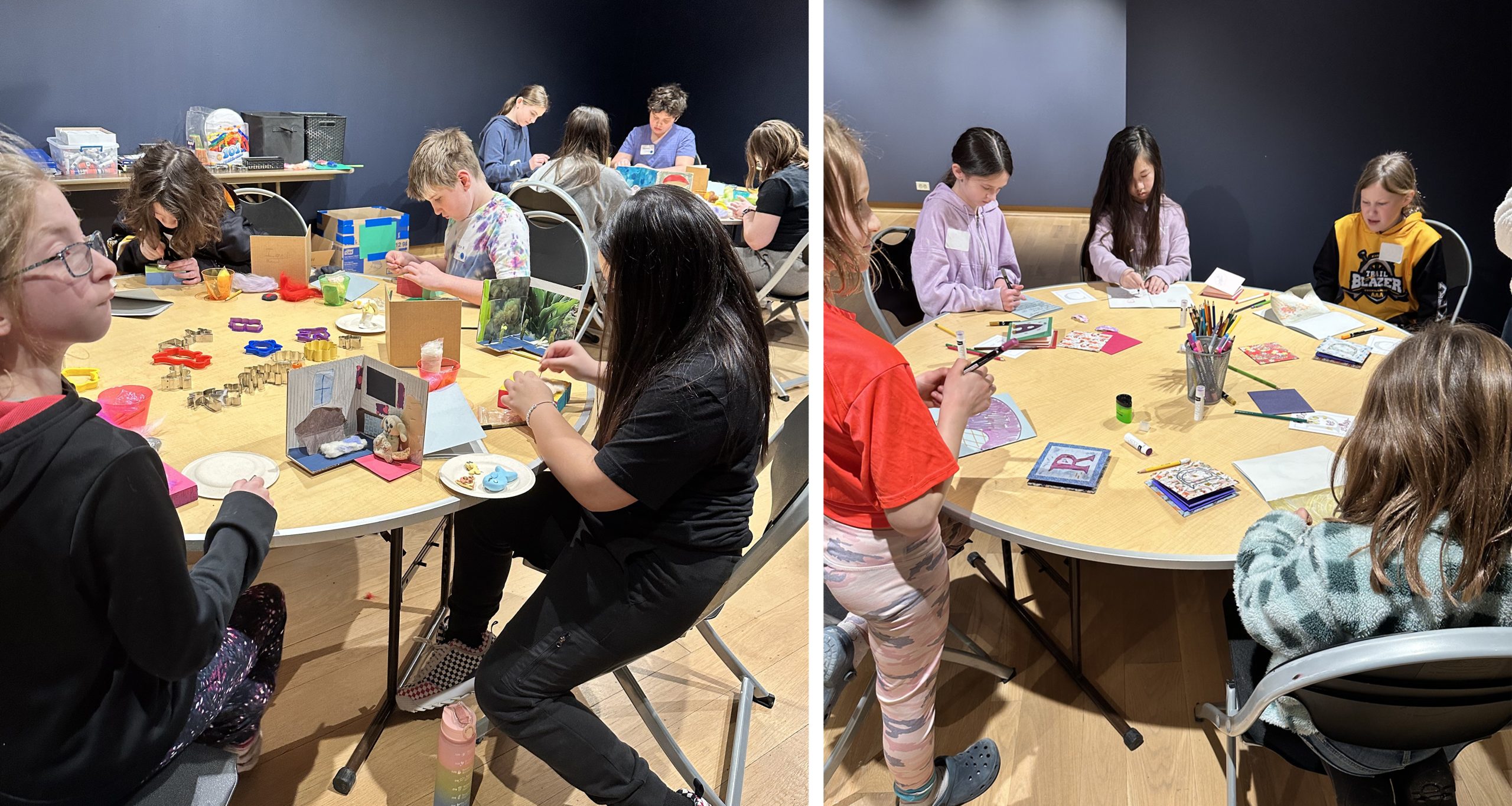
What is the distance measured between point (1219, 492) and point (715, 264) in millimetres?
858

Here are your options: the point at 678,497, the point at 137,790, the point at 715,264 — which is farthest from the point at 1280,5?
the point at 137,790

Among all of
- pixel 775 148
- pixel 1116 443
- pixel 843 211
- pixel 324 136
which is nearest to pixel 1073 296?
pixel 1116 443

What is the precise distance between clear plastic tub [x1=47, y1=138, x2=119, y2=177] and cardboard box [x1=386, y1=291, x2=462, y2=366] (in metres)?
2.16

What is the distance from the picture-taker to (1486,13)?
1296 millimetres

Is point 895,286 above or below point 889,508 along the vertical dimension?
above

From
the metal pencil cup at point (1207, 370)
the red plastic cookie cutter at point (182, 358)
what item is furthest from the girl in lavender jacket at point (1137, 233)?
the red plastic cookie cutter at point (182, 358)

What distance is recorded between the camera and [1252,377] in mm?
1905

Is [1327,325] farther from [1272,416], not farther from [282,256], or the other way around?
[282,256]

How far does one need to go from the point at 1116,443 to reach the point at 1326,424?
1.39 ft

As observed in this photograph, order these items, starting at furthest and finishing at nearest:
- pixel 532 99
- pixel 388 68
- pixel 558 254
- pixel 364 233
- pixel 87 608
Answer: pixel 388 68, pixel 532 99, pixel 364 233, pixel 558 254, pixel 87 608

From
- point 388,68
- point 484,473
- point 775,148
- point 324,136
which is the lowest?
point 484,473

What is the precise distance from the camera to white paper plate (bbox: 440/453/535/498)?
4.58 feet

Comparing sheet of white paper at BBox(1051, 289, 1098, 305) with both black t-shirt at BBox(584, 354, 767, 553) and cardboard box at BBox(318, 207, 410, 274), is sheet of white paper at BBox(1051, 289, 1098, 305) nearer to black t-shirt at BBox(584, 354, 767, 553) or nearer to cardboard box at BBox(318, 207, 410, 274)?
black t-shirt at BBox(584, 354, 767, 553)

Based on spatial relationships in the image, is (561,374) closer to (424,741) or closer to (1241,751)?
(424,741)
